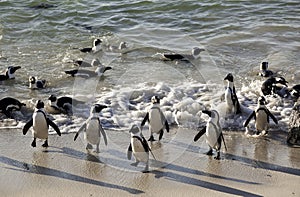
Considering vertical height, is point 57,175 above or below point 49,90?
below

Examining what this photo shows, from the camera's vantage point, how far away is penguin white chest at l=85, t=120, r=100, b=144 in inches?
306

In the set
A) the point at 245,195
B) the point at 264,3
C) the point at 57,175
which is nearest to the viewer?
the point at 245,195

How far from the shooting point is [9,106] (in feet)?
30.5

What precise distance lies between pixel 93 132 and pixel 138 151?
0.90 metres

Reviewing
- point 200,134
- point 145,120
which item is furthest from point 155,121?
point 200,134

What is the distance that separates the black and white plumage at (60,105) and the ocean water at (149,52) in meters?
0.19

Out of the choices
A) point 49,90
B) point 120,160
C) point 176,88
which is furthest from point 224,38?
point 120,160

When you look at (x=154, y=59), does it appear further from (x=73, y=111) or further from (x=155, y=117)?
(x=155, y=117)

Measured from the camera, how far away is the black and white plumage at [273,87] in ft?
32.5

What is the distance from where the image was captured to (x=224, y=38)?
14188 mm

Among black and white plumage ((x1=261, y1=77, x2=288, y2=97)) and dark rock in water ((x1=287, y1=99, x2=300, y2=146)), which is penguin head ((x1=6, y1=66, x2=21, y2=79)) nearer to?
black and white plumage ((x1=261, y1=77, x2=288, y2=97))

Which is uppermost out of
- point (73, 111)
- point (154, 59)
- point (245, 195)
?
point (154, 59)

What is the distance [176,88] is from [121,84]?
129 centimetres

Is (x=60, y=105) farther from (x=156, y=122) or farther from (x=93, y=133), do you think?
(x=156, y=122)
